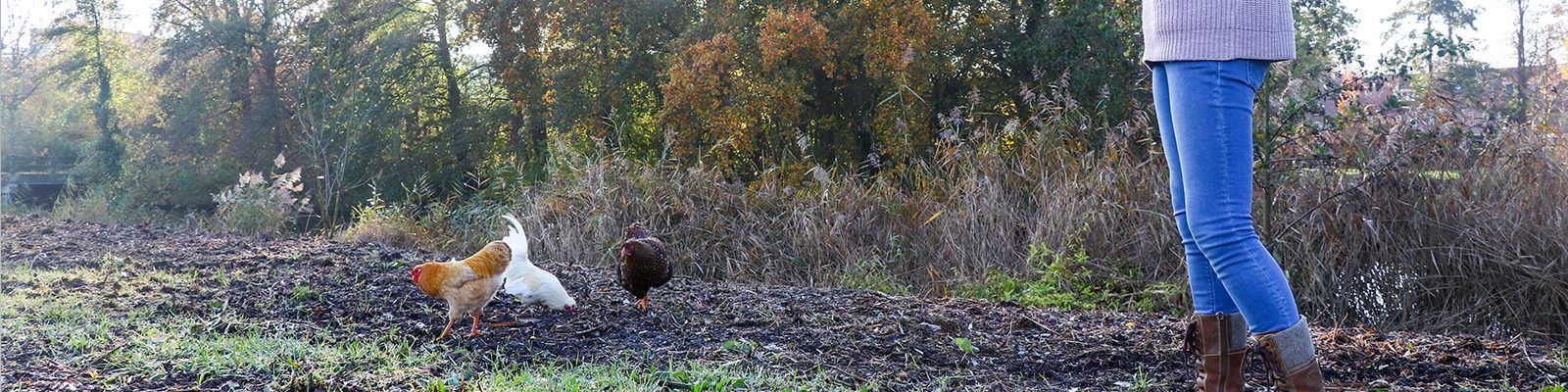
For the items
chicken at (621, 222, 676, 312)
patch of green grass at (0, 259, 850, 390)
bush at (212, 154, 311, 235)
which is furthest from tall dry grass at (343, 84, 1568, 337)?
bush at (212, 154, 311, 235)

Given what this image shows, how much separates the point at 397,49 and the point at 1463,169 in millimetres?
13400

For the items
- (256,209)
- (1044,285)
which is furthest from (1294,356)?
(256,209)

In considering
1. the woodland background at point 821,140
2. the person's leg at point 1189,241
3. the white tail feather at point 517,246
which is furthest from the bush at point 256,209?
the person's leg at point 1189,241

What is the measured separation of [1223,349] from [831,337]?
4.66 feet

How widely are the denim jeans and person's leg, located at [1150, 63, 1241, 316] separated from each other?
134 millimetres

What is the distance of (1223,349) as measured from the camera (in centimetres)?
252

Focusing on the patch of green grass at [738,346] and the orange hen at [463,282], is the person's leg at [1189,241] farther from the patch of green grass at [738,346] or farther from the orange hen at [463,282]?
the orange hen at [463,282]

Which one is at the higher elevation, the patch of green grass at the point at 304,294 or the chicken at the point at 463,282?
the chicken at the point at 463,282

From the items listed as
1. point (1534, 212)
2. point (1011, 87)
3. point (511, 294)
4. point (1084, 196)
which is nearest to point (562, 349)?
point (511, 294)

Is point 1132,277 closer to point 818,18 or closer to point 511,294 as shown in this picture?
point 511,294

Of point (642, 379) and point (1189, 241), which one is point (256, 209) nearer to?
point (642, 379)

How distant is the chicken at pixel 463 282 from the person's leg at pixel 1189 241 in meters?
2.19

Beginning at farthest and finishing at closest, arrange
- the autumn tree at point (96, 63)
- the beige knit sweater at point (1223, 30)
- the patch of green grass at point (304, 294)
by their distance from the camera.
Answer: the autumn tree at point (96, 63) < the patch of green grass at point (304, 294) < the beige knit sweater at point (1223, 30)

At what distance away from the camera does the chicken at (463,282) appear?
3611 mm
